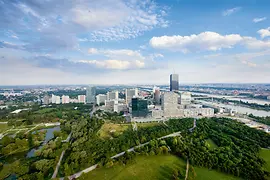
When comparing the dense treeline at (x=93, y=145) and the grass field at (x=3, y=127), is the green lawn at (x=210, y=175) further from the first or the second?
the grass field at (x=3, y=127)

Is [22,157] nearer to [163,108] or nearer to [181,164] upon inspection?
[181,164]

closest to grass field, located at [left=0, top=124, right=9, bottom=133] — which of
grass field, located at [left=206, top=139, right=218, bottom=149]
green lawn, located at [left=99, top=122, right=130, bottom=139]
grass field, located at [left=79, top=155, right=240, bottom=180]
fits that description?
green lawn, located at [left=99, top=122, right=130, bottom=139]

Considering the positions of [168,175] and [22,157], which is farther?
[22,157]

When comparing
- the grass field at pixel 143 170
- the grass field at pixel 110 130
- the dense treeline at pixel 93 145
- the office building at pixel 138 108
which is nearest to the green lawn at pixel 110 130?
the grass field at pixel 110 130

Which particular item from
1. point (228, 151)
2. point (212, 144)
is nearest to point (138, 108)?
point (212, 144)

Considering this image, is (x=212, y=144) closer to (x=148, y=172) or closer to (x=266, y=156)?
(x=266, y=156)

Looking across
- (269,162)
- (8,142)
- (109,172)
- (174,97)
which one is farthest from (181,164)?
(174,97)

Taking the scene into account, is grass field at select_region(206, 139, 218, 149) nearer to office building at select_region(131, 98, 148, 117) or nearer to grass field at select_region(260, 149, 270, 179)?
grass field at select_region(260, 149, 270, 179)
